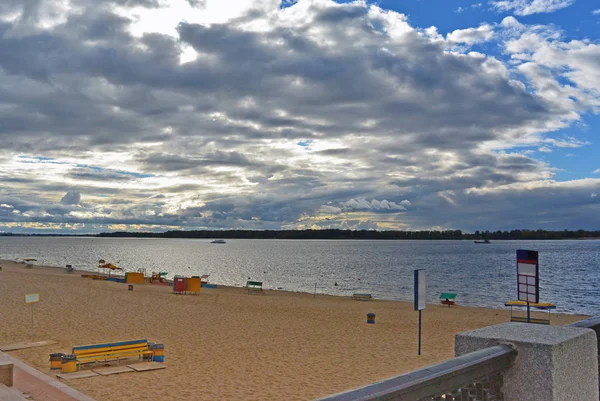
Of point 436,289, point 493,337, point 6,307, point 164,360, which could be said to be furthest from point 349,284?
point 493,337

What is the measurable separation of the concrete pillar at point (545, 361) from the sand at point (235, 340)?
9050 millimetres

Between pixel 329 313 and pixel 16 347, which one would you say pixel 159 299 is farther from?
pixel 16 347

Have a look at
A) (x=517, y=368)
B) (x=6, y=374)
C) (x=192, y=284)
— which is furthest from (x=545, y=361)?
(x=192, y=284)

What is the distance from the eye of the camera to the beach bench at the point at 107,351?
43.1ft

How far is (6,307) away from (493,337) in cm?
2679

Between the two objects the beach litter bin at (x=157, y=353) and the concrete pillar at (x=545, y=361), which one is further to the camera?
the beach litter bin at (x=157, y=353)

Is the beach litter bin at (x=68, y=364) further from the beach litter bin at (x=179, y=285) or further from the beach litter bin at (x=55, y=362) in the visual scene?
the beach litter bin at (x=179, y=285)

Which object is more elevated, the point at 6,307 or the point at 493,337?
the point at 493,337

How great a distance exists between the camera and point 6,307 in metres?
24.6

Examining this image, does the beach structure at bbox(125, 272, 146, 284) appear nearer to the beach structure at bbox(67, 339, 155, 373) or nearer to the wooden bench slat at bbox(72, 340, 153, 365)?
the beach structure at bbox(67, 339, 155, 373)

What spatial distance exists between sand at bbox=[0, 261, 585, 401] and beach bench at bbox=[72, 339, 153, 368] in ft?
3.04

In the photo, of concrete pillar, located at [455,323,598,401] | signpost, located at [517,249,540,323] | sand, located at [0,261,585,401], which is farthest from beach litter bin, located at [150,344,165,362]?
concrete pillar, located at [455,323,598,401]

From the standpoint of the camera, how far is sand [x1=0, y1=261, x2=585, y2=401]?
471 inches

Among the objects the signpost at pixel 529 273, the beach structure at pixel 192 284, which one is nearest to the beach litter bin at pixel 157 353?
the signpost at pixel 529 273
